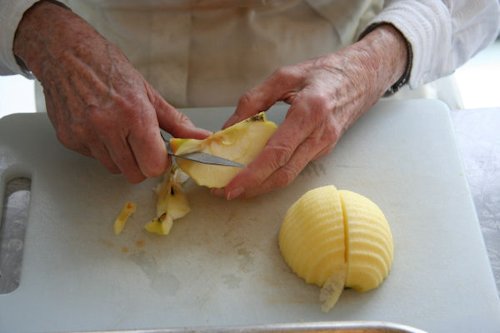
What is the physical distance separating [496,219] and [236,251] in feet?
1.80

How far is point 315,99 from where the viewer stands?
1.21 m

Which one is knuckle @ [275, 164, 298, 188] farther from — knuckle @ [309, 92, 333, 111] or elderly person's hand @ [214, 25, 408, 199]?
knuckle @ [309, 92, 333, 111]

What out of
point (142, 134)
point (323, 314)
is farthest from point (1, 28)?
point (323, 314)

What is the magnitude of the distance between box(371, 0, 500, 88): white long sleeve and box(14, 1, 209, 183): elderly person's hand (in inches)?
20.3

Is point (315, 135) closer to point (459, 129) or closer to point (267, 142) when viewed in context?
point (267, 142)

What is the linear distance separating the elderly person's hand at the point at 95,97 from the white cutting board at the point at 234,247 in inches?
4.6

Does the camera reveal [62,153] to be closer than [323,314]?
No

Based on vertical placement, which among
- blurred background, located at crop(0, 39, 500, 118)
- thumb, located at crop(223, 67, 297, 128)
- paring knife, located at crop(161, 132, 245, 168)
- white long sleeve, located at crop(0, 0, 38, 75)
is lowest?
blurred background, located at crop(0, 39, 500, 118)

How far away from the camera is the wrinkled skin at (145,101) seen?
1.17 meters

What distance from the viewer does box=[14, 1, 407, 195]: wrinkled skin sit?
1.17 metres

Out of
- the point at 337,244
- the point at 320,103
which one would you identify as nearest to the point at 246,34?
the point at 320,103

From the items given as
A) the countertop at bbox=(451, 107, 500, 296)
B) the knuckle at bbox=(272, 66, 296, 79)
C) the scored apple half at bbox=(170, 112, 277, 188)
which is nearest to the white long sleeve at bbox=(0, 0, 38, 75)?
the scored apple half at bbox=(170, 112, 277, 188)

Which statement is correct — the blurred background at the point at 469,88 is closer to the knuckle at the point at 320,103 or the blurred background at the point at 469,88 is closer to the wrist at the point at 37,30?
the wrist at the point at 37,30

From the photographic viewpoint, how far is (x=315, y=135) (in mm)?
1217
